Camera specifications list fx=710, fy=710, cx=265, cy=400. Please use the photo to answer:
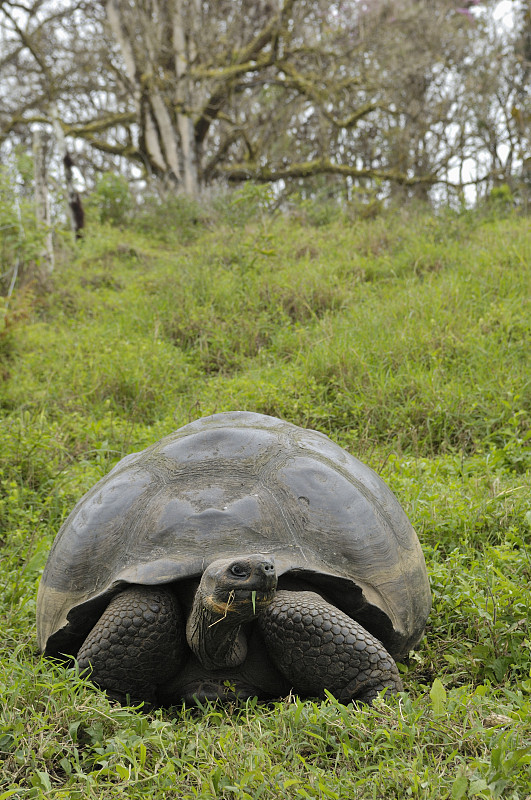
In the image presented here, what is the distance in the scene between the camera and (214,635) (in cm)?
192

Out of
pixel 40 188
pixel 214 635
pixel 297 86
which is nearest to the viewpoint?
pixel 214 635

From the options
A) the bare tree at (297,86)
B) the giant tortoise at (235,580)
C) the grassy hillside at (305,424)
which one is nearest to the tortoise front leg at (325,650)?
the giant tortoise at (235,580)

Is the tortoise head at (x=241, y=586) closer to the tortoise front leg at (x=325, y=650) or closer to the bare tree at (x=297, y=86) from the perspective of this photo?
the tortoise front leg at (x=325, y=650)

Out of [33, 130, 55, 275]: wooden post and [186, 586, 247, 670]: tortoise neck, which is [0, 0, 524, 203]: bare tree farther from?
[186, 586, 247, 670]: tortoise neck

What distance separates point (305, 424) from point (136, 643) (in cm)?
246

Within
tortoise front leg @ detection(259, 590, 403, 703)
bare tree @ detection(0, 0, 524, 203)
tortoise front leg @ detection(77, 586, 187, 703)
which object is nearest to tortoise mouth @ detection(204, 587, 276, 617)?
tortoise front leg @ detection(259, 590, 403, 703)

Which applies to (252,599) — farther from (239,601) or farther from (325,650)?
(325,650)

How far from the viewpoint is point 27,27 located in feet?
39.5

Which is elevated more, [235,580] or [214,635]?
[235,580]

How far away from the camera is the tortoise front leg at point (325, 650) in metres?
1.96

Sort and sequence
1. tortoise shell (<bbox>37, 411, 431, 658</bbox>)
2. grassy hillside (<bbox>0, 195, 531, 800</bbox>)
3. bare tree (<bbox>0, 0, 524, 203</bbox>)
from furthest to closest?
bare tree (<bbox>0, 0, 524, 203</bbox>)
tortoise shell (<bbox>37, 411, 431, 658</bbox>)
grassy hillside (<bbox>0, 195, 531, 800</bbox>)

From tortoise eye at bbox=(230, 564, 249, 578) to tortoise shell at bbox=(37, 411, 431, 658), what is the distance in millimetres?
214

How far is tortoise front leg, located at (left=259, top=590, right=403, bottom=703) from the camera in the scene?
1.96 meters

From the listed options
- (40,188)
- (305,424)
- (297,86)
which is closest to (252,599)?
(305,424)
